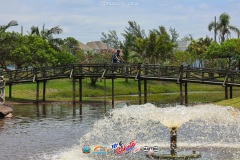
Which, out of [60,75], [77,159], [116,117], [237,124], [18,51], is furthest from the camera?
[18,51]

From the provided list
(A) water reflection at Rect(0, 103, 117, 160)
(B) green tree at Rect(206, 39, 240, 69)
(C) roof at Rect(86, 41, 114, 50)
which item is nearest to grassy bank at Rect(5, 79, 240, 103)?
(B) green tree at Rect(206, 39, 240, 69)

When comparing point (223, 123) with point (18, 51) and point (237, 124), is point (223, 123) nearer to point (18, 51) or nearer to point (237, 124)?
point (237, 124)

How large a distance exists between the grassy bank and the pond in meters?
15.7

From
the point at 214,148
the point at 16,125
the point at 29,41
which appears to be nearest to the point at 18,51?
the point at 29,41

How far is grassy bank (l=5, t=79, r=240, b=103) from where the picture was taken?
5122cm

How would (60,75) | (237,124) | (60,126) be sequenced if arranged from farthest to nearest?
1. (60,75)
2. (60,126)
3. (237,124)

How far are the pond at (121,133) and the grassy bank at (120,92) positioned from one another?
15.7 meters

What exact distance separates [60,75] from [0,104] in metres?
13.0

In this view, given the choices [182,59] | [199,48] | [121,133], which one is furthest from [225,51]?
[121,133]

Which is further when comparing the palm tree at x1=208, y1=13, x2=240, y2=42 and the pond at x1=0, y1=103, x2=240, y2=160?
the palm tree at x1=208, y1=13, x2=240, y2=42

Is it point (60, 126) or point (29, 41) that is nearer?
point (60, 126)

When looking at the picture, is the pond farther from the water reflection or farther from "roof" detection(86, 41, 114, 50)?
"roof" detection(86, 41, 114, 50)

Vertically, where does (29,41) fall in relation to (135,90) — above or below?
above

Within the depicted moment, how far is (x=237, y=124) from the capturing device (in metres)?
27.3
